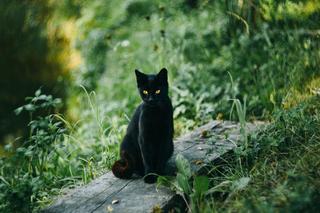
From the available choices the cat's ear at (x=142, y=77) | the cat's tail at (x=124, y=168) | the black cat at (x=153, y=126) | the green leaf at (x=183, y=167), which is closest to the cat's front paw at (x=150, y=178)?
the black cat at (x=153, y=126)

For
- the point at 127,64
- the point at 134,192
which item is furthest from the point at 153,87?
the point at 127,64

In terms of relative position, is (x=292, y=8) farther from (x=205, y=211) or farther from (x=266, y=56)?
(x=205, y=211)

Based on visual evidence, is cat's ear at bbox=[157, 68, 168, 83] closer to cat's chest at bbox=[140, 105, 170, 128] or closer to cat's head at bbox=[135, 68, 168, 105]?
cat's head at bbox=[135, 68, 168, 105]

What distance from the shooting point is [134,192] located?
11.7ft

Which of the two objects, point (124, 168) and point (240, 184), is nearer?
point (240, 184)

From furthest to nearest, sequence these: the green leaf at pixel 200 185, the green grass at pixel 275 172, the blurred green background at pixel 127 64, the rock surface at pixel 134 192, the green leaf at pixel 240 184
→ the blurred green background at pixel 127 64, the rock surface at pixel 134 192, the green leaf at pixel 200 185, the green leaf at pixel 240 184, the green grass at pixel 275 172

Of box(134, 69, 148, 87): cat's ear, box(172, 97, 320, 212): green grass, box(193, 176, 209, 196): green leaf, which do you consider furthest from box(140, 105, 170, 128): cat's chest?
box(193, 176, 209, 196): green leaf

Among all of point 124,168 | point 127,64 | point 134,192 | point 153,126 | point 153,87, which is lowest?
point 134,192

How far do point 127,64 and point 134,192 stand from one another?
3892mm

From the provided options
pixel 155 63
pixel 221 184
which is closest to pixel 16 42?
pixel 155 63

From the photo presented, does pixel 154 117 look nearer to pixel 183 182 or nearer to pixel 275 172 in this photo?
pixel 183 182

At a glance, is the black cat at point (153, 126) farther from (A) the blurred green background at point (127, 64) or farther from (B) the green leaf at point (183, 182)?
(A) the blurred green background at point (127, 64)

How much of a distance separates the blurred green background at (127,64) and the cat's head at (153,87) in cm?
Answer: 75

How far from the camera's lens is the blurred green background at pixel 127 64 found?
4.91 metres
